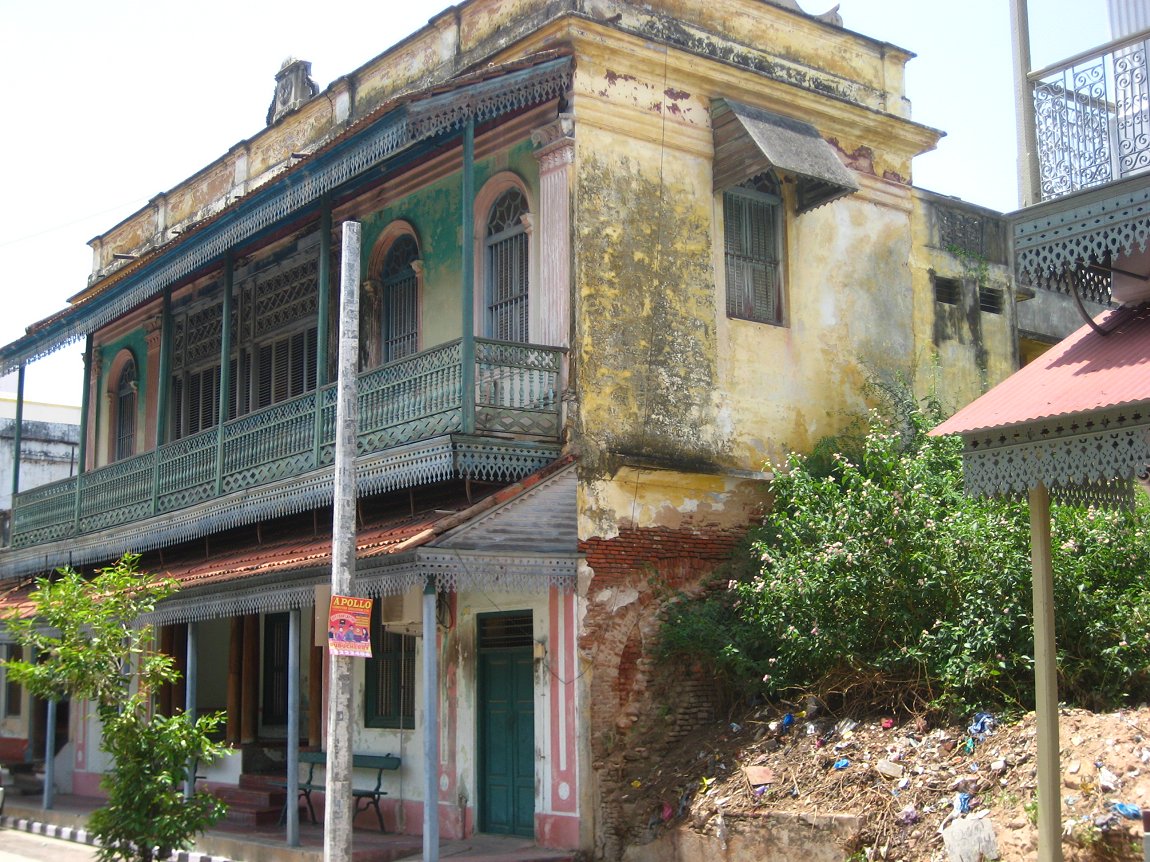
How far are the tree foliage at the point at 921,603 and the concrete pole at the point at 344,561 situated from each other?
147 inches

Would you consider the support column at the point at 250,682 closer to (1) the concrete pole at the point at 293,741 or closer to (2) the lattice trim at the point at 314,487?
(2) the lattice trim at the point at 314,487

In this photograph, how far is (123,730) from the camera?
9.97 metres

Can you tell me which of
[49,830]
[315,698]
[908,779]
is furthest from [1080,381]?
[49,830]

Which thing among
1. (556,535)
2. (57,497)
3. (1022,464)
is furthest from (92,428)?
(1022,464)

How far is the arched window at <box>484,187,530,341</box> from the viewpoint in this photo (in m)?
13.4

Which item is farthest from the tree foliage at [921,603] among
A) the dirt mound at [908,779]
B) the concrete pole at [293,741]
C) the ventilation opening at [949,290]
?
the ventilation opening at [949,290]

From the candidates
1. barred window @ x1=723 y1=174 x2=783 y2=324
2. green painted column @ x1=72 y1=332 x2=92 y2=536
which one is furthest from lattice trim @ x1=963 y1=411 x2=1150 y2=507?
green painted column @ x1=72 y1=332 x2=92 y2=536

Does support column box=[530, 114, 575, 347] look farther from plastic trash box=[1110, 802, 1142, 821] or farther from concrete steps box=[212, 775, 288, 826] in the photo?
plastic trash box=[1110, 802, 1142, 821]

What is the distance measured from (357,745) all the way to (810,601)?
596cm

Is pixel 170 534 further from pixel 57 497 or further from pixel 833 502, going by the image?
pixel 833 502

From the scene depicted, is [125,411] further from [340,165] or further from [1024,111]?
[1024,111]

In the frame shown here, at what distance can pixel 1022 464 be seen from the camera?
7531 millimetres

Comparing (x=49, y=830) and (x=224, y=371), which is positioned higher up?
(x=224, y=371)

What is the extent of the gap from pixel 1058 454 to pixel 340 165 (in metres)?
7.84
